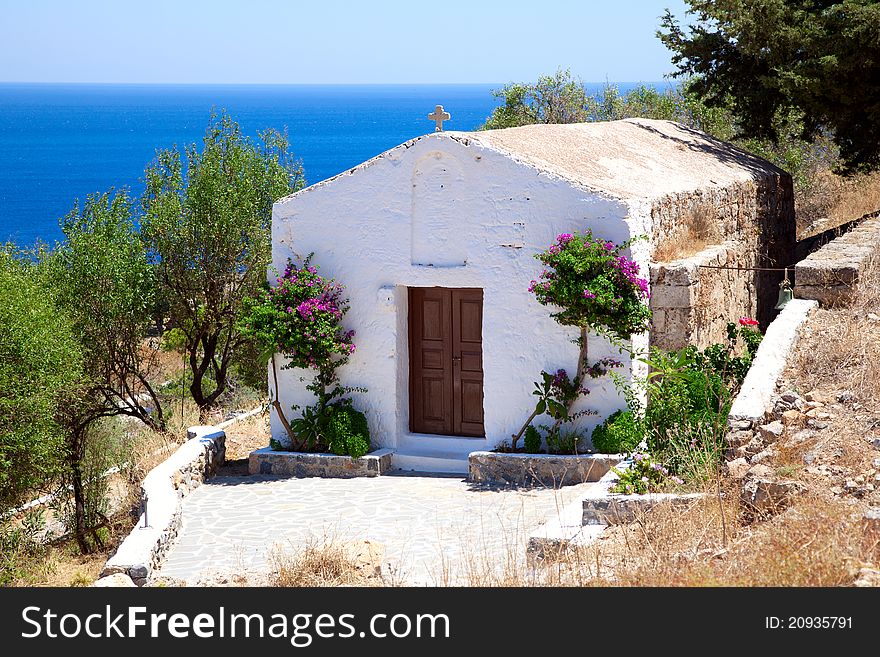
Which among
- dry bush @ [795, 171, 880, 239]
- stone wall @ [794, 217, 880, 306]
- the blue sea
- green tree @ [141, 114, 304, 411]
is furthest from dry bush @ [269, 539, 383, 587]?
the blue sea

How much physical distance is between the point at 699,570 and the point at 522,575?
1.45 m

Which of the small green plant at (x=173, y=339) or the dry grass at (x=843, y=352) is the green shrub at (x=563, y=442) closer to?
the dry grass at (x=843, y=352)

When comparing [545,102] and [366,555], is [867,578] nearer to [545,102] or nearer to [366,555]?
[366,555]

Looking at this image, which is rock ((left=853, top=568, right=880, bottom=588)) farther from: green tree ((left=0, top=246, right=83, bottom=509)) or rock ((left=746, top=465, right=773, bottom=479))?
green tree ((left=0, top=246, right=83, bottom=509))

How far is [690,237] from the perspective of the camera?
13.7m

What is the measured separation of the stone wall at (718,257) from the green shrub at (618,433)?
3.28ft

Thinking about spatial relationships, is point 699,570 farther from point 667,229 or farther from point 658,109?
point 658,109

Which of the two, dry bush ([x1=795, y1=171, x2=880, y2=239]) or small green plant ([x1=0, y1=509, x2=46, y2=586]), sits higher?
dry bush ([x1=795, y1=171, x2=880, y2=239])

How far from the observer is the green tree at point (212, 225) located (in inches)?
719

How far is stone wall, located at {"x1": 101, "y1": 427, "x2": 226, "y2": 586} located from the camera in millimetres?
9641

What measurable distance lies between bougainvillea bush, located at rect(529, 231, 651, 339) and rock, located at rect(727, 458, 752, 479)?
3.76 metres

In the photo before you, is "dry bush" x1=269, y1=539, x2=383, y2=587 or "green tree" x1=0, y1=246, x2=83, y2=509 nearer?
"dry bush" x1=269, y1=539, x2=383, y2=587

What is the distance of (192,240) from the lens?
60.4ft
